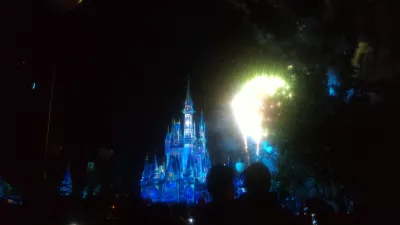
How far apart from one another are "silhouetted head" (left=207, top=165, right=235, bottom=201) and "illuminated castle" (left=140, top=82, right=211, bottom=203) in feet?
174

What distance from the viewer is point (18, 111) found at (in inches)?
287

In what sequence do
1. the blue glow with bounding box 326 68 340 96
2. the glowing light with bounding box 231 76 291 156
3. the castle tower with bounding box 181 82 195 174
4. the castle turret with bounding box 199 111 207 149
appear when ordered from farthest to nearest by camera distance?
the castle turret with bounding box 199 111 207 149 → the castle tower with bounding box 181 82 195 174 → the glowing light with bounding box 231 76 291 156 → the blue glow with bounding box 326 68 340 96

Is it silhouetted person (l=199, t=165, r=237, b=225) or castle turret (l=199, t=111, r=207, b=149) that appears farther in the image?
castle turret (l=199, t=111, r=207, b=149)

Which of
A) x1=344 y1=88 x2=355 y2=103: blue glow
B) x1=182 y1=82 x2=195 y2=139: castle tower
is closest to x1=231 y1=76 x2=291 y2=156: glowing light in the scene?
x1=344 y1=88 x2=355 y2=103: blue glow

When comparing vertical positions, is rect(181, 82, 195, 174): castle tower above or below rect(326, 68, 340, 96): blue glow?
above

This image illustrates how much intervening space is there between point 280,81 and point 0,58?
12.6 meters

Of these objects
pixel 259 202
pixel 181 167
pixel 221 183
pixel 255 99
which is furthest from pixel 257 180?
pixel 181 167

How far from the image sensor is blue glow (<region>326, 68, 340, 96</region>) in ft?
48.7

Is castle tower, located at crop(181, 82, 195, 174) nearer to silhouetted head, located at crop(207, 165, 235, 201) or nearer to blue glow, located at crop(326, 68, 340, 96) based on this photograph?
blue glow, located at crop(326, 68, 340, 96)

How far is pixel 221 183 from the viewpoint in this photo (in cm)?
372

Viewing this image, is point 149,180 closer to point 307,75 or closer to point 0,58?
point 307,75

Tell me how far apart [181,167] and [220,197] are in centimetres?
5938

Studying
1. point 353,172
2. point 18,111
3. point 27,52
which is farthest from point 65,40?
point 353,172

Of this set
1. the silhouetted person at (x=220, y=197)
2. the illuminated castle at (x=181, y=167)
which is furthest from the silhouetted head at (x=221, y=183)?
the illuminated castle at (x=181, y=167)
